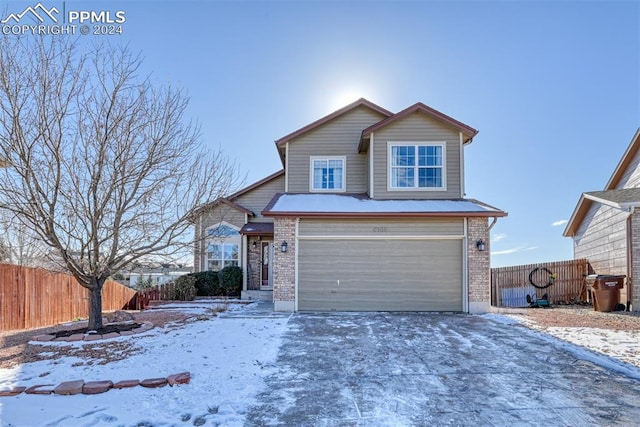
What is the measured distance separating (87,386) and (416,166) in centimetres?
1041

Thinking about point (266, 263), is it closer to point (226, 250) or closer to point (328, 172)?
point (226, 250)

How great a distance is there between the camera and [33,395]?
4.33 m

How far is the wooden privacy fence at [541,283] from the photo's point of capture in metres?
14.6

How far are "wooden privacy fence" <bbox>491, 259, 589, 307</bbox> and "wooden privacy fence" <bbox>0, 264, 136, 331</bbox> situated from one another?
589 inches

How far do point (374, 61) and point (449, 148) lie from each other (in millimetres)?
3696

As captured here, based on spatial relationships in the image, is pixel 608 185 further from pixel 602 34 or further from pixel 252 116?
pixel 252 116

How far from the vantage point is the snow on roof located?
10727 millimetres

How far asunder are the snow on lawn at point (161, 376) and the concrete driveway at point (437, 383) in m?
0.39

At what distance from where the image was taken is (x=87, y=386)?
175 inches

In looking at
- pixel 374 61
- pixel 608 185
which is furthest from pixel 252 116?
pixel 608 185

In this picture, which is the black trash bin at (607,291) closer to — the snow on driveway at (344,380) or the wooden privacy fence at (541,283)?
the wooden privacy fence at (541,283)

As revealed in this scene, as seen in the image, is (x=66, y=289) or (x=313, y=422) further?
(x=66, y=289)

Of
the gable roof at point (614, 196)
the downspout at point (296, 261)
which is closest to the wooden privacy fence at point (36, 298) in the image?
the downspout at point (296, 261)

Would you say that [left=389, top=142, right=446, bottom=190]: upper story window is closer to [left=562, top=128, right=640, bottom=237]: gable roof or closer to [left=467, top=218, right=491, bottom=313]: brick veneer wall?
[left=467, top=218, right=491, bottom=313]: brick veneer wall
